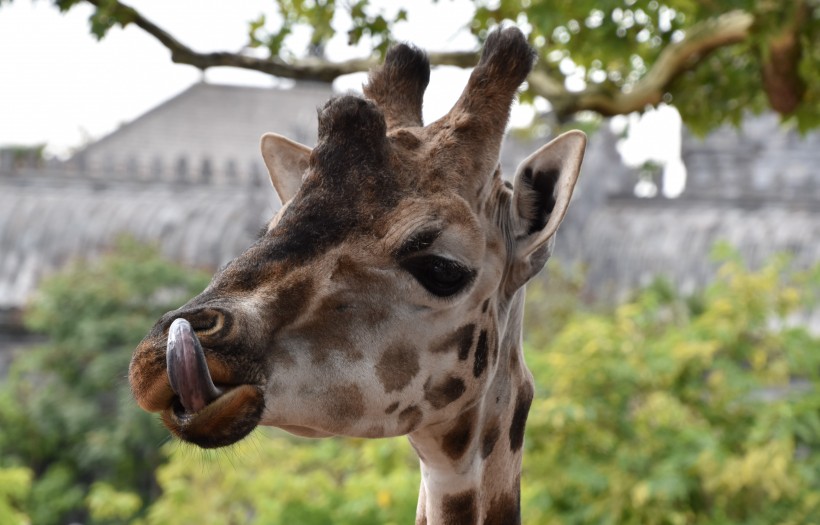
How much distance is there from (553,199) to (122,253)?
73.6 feet

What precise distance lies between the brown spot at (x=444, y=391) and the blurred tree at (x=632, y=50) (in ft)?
11.2

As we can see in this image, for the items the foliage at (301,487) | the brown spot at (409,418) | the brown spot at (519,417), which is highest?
the brown spot at (409,418)

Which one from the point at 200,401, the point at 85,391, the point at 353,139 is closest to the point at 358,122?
the point at 353,139

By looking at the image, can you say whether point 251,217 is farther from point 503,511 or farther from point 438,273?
point 438,273

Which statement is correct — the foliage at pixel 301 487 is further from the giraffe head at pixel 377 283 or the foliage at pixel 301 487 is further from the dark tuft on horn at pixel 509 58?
the dark tuft on horn at pixel 509 58

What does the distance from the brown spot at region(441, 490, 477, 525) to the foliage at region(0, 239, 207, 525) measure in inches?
696

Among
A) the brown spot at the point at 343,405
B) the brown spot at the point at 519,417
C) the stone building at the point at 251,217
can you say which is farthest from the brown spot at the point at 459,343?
the stone building at the point at 251,217

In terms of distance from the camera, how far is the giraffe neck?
8.79ft

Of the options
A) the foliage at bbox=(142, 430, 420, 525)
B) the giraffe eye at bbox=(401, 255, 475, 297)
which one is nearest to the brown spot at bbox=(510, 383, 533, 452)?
the giraffe eye at bbox=(401, 255, 475, 297)

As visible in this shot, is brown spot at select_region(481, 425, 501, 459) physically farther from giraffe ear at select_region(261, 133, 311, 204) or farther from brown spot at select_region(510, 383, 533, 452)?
giraffe ear at select_region(261, 133, 311, 204)

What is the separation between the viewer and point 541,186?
2699mm

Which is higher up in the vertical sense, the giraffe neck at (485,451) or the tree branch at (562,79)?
the giraffe neck at (485,451)

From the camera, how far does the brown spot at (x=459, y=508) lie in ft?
8.94

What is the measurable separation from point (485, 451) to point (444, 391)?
28 centimetres
